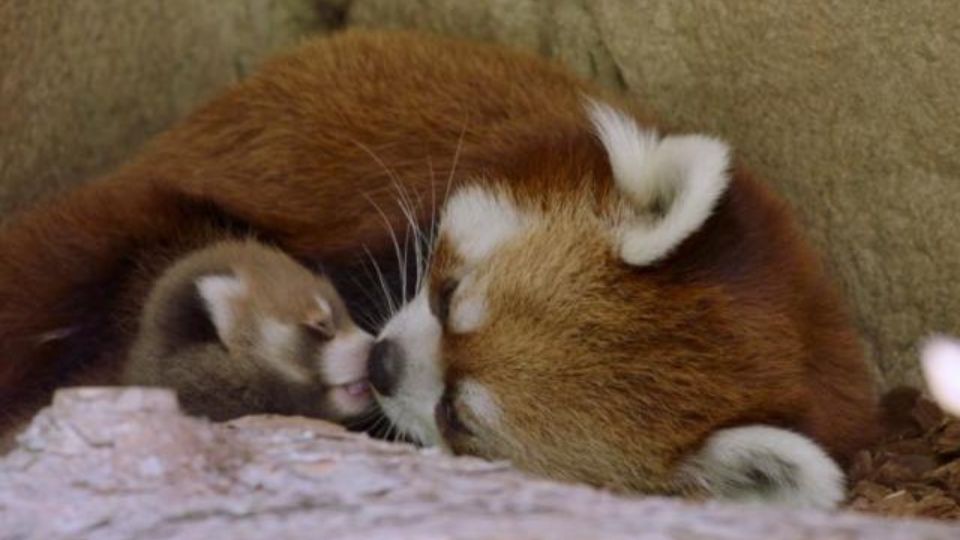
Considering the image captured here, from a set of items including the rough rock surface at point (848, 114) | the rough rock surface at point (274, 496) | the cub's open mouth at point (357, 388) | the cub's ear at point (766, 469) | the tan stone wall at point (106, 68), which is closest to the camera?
the rough rock surface at point (274, 496)

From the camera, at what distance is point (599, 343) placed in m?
3.40

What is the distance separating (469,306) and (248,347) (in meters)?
0.49

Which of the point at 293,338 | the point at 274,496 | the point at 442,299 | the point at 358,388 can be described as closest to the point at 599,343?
the point at 442,299

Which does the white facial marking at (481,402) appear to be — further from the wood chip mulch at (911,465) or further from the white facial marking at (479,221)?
the wood chip mulch at (911,465)

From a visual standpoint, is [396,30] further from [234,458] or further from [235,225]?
[234,458]

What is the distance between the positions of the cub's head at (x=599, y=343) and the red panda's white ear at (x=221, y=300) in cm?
33

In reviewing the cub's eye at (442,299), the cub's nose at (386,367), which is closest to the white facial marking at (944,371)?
the cub's eye at (442,299)

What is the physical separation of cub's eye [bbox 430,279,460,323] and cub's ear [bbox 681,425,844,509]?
63cm

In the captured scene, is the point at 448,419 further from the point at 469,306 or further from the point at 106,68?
the point at 106,68

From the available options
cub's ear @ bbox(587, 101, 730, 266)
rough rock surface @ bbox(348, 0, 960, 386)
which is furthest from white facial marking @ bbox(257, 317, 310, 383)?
rough rock surface @ bbox(348, 0, 960, 386)

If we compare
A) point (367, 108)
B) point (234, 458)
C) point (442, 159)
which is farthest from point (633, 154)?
point (234, 458)

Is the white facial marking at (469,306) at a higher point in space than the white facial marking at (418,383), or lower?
higher

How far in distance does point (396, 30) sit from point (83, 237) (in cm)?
117

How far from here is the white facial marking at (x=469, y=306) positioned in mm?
3482
